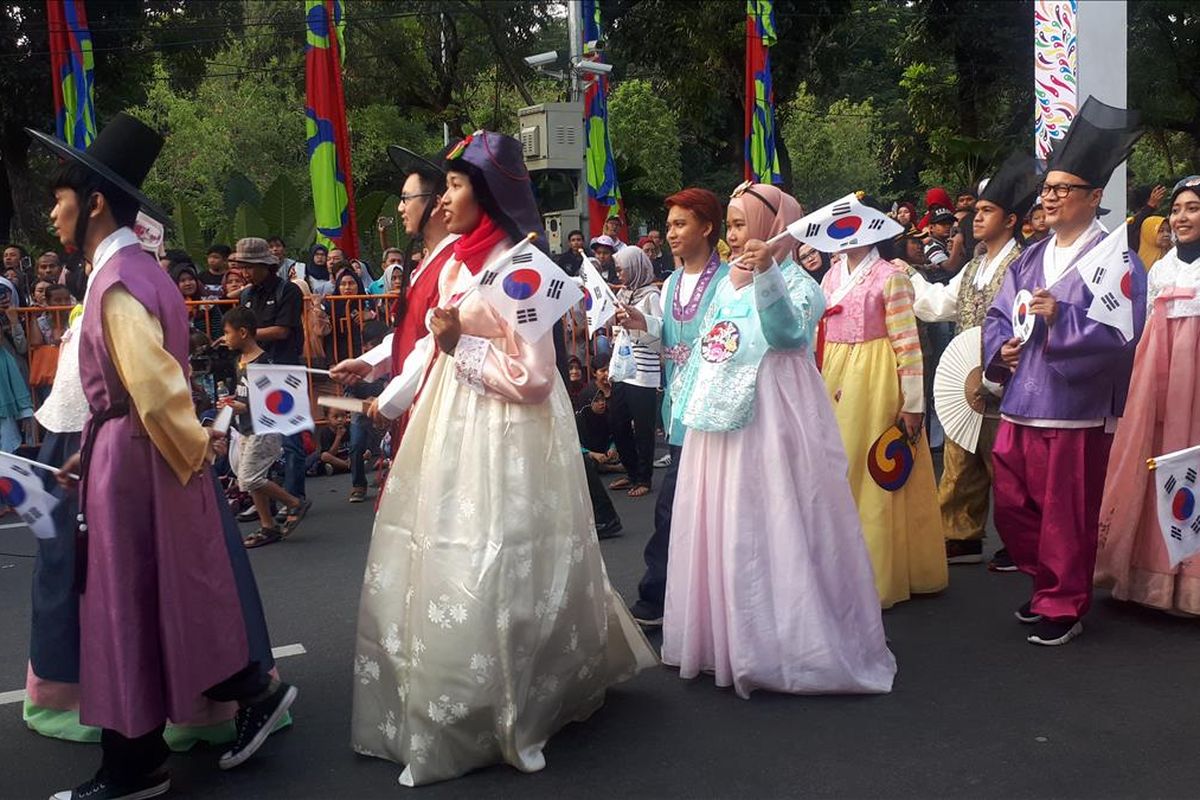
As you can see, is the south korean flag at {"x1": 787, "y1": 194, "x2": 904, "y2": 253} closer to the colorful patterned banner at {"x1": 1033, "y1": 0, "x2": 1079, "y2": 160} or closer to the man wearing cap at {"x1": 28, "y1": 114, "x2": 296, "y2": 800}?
the man wearing cap at {"x1": 28, "y1": 114, "x2": 296, "y2": 800}

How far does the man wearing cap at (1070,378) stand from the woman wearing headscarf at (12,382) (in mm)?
7474

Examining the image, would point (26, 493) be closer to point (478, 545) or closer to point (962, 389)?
point (478, 545)

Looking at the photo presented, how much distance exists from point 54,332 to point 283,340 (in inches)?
122

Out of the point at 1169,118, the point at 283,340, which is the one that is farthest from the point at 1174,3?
the point at 283,340

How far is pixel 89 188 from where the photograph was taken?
378 centimetres

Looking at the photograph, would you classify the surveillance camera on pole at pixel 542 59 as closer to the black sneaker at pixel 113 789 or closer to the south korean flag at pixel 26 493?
the south korean flag at pixel 26 493

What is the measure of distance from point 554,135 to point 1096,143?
40.3ft

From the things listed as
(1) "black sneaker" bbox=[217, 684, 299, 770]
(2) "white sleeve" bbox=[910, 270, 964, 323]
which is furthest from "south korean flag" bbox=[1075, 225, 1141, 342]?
(1) "black sneaker" bbox=[217, 684, 299, 770]

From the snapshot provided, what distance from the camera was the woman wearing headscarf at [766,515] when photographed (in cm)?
458

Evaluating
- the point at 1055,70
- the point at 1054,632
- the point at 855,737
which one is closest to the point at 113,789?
the point at 855,737

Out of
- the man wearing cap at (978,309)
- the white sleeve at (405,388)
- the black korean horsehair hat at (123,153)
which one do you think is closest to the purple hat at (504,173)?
the white sleeve at (405,388)

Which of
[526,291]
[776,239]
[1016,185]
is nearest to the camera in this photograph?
[526,291]

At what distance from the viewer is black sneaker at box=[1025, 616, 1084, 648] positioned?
17.0 feet

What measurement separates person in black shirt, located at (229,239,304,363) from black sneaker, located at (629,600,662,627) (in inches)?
145
